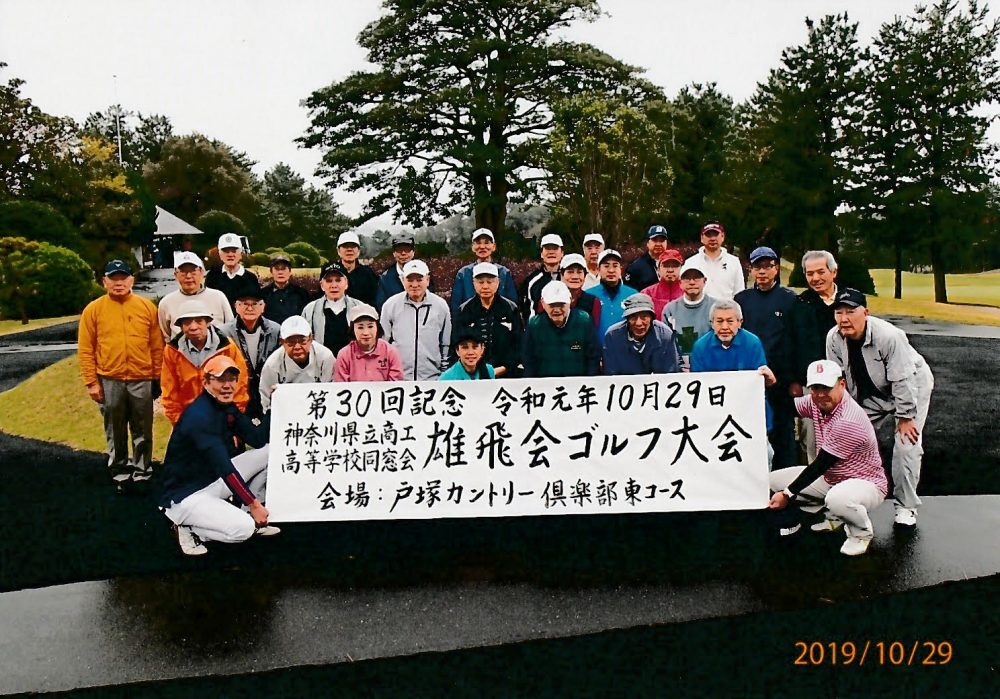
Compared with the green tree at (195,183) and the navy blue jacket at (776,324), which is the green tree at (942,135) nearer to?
the navy blue jacket at (776,324)

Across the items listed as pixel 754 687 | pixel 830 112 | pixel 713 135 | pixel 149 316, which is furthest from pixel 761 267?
pixel 713 135

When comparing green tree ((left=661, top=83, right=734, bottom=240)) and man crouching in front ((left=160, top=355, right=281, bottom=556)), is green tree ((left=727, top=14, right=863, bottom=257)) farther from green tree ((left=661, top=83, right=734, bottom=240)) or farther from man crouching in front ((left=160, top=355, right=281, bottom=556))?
man crouching in front ((left=160, top=355, right=281, bottom=556))

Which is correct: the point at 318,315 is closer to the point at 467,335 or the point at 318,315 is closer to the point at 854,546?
the point at 467,335

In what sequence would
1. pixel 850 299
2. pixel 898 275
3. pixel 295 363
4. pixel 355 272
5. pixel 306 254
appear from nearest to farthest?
pixel 850 299 < pixel 295 363 < pixel 355 272 < pixel 898 275 < pixel 306 254

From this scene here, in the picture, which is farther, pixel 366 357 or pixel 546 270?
pixel 546 270

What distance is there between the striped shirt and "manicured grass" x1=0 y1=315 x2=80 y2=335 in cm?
1489

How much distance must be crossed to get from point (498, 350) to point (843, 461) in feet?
8.86

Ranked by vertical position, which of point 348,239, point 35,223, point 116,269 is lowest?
point 116,269

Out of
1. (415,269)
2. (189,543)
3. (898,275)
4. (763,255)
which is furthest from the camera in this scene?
(898,275)

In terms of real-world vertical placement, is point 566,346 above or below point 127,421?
above

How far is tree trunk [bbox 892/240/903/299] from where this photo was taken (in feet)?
68.8

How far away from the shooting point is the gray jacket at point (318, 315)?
669 centimetres

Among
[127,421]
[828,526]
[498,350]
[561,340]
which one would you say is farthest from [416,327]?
[828,526]

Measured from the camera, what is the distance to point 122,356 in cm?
673
